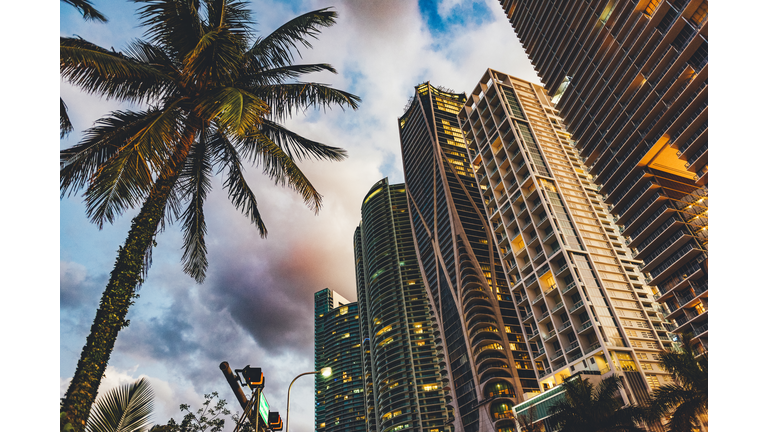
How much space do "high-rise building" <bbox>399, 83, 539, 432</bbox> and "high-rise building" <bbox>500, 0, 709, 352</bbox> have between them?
43.3 m

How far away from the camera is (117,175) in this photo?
7594 mm

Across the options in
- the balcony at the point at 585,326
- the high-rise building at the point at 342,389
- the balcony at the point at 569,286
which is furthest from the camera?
the high-rise building at the point at 342,389

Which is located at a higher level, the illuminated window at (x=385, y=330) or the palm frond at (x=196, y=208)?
the illuminated window at (x=385, y=330)

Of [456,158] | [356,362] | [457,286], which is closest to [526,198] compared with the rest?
[457,286]

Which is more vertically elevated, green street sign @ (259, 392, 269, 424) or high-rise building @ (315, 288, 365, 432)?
high-rise building @ (315, 288, 365, 432)

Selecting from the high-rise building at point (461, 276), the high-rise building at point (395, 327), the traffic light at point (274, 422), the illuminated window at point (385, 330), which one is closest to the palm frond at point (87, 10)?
the traffic light at point (274, 422)

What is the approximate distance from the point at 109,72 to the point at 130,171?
2.13 meters

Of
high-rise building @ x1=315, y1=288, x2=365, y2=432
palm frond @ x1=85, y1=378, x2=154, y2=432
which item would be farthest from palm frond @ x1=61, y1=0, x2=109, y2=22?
high-rise building @ x1=315, y1=288, x2=365, y2=432

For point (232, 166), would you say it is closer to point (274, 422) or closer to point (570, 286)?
point (274, 422)

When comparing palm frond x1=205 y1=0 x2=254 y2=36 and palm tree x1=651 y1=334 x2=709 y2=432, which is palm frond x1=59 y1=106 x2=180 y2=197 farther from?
palm tree x1=651 y1=334 x2=709 y2=432

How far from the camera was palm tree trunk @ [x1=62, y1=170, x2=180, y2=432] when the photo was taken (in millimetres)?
6398

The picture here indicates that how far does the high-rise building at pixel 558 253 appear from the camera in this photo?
5784cm

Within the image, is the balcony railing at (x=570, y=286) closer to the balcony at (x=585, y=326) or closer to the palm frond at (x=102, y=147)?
the balcony at (x=585, y=326)

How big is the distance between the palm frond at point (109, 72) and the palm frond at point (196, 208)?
1710 millimetres
